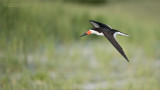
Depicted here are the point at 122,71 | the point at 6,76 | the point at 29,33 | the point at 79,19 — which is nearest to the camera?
the point at 6,76

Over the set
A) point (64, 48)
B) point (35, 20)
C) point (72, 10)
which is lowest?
point (64, 48)

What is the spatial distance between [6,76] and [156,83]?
1637 millimetres

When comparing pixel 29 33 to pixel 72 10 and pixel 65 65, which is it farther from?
pixel 72 10

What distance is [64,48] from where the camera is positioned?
5082 mm

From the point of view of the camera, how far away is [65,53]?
192 inches

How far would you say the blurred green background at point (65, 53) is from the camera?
4.20m

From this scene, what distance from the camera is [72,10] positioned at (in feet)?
20.1

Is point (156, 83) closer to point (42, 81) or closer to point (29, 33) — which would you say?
point (42, 81)

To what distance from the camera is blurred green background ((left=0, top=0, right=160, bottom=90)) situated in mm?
4203

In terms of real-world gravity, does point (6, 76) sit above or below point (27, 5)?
below

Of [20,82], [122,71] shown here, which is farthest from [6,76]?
[122,71]

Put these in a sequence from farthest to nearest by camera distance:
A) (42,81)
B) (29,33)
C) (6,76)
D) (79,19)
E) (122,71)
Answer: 1. (79,19)
2. (122,71)
3. (29,33)
4. (42,81)
5. (6,76)

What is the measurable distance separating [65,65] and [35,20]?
70cm

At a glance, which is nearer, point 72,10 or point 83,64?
point 83,64
